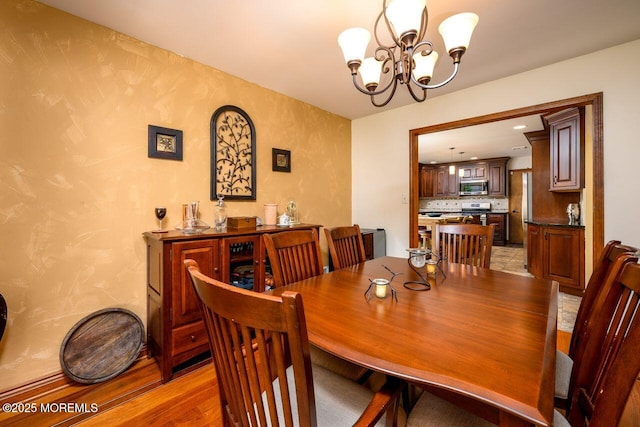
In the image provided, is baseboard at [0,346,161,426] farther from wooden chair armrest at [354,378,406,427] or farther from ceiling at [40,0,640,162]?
ceiling at [40,0,640,162]

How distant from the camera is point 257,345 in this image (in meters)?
0.59

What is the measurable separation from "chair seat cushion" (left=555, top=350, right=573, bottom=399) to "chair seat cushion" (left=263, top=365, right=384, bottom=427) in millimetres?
718

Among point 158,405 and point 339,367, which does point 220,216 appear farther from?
point 339,367

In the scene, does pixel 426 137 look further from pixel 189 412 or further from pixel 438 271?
pixel 189 412

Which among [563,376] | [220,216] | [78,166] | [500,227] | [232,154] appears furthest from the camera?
[500,227]

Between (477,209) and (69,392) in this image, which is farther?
(477,209)

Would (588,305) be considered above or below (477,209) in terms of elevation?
below

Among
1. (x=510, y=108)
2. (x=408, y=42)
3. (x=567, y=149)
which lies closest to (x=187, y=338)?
(x=408, y=42)

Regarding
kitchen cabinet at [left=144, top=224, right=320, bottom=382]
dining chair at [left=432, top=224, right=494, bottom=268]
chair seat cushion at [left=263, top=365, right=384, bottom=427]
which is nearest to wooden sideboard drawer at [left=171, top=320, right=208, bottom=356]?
kitchen cabinet at [left=144, top=224, right=320, bottom=382]

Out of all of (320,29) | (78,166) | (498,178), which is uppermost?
(320,29)

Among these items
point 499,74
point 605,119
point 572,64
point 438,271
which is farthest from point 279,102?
point 605,119

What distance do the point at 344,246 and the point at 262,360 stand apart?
1.38m

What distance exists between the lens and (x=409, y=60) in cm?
139

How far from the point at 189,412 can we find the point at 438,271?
1.60 metres
